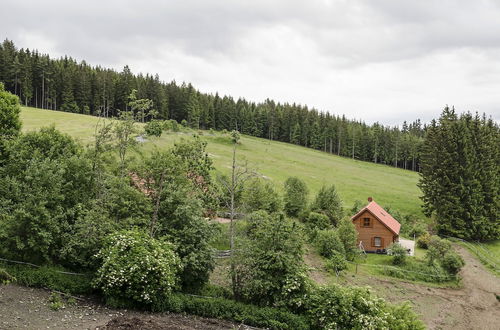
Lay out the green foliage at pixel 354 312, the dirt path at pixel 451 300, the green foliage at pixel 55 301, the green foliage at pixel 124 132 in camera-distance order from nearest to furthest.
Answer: the green foliage at pixel 55 301 → the green foliage at pixel 354 312 → the green foliage at pixel 124 132 → the dirt path at pixel 451 300

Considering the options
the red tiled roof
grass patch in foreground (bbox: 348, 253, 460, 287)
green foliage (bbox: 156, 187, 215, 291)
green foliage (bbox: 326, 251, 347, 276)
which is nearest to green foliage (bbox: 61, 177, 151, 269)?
green foliage (bbox: 156, 187, 215, 291)

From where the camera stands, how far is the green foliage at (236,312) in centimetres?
2047

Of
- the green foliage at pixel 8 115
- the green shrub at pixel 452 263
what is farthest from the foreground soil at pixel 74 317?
the green shrub at pixel 452 263

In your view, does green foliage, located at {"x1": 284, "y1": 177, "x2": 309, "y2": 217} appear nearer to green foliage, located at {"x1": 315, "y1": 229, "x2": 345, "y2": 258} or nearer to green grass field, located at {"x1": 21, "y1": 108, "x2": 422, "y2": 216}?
green foliage, located at {"x1": 315, "y1": 229, "x2": 345, "y2": 258}

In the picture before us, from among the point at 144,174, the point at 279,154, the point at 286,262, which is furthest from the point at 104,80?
the point at 286,262

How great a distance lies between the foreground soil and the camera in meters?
16.3

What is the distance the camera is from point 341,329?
20172 millimetres

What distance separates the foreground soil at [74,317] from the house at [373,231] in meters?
28.1

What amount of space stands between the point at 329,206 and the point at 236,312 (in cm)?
2919

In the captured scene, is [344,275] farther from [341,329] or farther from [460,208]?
[460,208]

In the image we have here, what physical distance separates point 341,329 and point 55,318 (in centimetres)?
1350

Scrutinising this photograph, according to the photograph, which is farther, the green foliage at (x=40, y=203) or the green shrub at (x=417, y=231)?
the green shrub at (x=417, y=231)

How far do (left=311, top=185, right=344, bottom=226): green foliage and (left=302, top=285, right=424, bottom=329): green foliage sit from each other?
26.1m

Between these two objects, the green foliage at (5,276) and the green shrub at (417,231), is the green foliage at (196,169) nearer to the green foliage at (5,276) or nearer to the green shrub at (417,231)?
the green foliage at (5,276)
